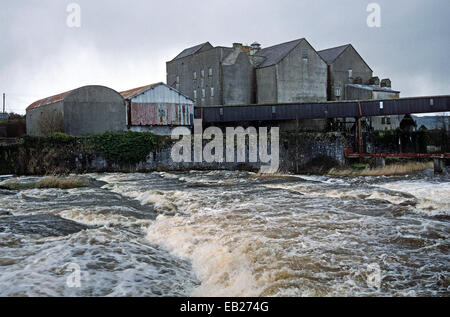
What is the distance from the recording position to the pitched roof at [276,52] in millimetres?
39688

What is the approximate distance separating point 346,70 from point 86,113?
26169 mm

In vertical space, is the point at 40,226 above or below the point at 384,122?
below

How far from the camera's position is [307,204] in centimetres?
1407

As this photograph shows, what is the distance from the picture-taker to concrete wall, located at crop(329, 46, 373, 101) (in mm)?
43844

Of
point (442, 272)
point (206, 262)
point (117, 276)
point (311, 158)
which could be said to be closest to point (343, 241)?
point (442, 272)

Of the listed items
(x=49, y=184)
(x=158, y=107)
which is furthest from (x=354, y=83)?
(x=49, y=184)

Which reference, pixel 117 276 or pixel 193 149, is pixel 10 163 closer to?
pixel 193 149

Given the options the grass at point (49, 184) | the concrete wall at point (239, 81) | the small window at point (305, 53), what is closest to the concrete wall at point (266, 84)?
the concrete wall at point (239, 81)

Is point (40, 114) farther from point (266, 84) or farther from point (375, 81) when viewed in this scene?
point (375, 81)

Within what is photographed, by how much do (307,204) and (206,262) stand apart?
6561mm

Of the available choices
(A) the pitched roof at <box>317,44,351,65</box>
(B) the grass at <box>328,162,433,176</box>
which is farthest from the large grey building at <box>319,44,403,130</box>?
(B) the grass at <box>328,162,433,176</box>

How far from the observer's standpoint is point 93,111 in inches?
1342

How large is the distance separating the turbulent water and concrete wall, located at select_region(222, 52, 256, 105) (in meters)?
26.3

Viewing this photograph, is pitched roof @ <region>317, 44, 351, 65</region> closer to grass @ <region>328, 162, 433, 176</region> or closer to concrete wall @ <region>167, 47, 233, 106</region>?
concrete wall @ <region>167, 47, 233, 106</region>
